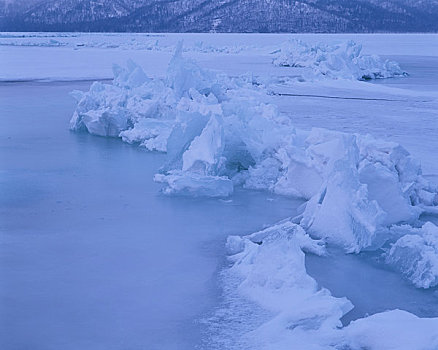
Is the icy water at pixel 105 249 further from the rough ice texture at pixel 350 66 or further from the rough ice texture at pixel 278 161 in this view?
the rough ice texture at pixel 350 66

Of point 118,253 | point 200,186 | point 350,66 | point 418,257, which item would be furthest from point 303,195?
point 350,66

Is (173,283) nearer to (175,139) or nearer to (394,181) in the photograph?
(394,181)

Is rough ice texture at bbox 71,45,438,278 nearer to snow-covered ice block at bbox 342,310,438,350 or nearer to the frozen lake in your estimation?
the frozen lake

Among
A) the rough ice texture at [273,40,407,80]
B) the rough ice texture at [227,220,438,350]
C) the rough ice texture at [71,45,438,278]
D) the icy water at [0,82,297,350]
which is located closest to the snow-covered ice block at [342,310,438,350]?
the rough ice texture at [227,220,438,350]

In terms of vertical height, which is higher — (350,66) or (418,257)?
(418,257)

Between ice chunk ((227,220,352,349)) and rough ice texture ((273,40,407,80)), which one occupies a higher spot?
ice chunk ((227,220,352,349))

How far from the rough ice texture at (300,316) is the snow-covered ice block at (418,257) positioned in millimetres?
625

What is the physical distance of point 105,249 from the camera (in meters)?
3.76

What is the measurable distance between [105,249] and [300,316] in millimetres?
1518

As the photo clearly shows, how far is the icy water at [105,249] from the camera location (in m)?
2.70

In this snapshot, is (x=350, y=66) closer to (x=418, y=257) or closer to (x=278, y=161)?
(x=278, y=161)

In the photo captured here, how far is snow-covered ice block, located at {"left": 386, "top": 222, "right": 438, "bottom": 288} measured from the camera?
10.9 ft

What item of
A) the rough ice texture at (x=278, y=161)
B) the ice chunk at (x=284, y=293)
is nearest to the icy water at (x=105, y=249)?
the ice chunk at (x=284, y=293)

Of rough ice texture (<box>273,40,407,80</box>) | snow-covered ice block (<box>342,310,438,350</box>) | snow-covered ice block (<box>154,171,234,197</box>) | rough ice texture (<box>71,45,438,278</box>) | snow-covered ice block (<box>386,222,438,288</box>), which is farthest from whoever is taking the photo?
rough ice texture (<box>273,40,407,80</box>)
